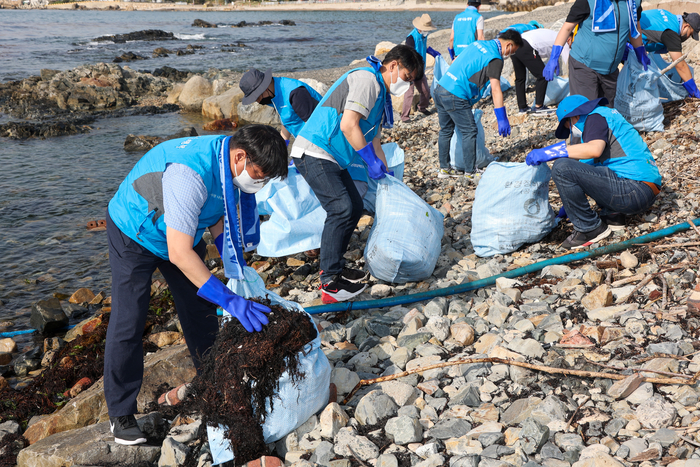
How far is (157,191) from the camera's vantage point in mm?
2086

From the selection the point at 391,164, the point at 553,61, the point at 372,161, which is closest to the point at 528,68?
the point at 553,61

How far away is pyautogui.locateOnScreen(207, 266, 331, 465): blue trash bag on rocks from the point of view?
208 centimetres

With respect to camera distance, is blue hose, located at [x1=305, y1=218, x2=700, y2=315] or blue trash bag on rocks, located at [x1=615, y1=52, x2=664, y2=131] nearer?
blue hose, located at [x1=305, y1=218, x2=700, y2=315]

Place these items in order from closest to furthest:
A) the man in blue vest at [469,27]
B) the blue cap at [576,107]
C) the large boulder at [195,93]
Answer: the blue cap at [576,107] → the man in blue vest at [469,27] → the large boulder at [195,93]

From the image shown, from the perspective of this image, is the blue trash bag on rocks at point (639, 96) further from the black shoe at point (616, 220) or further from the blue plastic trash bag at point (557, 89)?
the black shoe at point (616, 220)

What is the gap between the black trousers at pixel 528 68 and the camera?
645 cm

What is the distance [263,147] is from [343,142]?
4.54ft

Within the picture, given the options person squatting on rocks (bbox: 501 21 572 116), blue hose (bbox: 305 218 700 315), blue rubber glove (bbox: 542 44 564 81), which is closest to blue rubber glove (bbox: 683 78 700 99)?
person squatting on rocks (bbox: 501 21 572 116)

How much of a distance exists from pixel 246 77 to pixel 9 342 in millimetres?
2914

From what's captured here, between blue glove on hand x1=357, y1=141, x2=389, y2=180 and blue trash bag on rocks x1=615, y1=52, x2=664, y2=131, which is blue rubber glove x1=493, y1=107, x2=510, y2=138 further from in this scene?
blue glove on hand x1=357, y1=141, x2=389, y2=180

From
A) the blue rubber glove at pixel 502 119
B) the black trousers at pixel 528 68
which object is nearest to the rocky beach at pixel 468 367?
the blue rubber glove at pixel 502 119

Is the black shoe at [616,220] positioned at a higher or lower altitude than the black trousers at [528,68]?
lower

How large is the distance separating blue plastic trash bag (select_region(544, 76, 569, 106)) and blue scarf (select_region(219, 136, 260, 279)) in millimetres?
5663

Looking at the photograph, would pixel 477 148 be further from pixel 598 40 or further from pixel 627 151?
pixel 627 151
